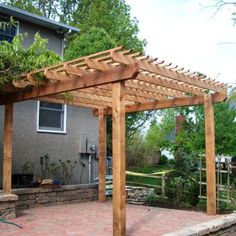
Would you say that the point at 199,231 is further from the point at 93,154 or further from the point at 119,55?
the point at 93,154

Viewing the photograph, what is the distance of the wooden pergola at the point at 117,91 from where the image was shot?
5090mm

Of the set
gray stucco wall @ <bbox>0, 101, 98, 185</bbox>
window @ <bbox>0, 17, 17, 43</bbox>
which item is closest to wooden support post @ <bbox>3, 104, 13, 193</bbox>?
gray stucco wall @ <bbox>0, 101, 98, 185</bbox>

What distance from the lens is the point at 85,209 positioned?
8180mm

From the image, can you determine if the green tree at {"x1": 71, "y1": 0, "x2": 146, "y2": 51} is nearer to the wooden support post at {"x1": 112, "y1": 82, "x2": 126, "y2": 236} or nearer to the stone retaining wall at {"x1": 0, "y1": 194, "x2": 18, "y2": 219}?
the stone retaining wall at {"x1": 0, "y1": 194, "x2": 18, "y2": 219}

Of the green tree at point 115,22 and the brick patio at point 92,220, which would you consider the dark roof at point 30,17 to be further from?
the green tree at point 115,22

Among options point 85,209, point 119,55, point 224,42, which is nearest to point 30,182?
point 85,209

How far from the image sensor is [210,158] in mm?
7641

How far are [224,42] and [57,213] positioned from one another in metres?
9.23

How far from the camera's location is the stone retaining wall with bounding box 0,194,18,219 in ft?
21.6

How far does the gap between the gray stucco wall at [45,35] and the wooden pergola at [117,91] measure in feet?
10.1

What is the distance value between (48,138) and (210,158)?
516 cm

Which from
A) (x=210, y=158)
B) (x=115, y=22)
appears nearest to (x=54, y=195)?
(x=210, y=158)

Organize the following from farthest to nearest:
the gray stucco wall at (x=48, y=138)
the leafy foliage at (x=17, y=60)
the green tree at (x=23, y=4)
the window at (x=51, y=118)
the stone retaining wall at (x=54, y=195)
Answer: the green tree at (x=23, y=4) < the window at (x=51, y=118) < the gray stucco wall at (x=48, y=138) < the stone retaining wall at (x=54, y=195) < the leafy foliage at (x=17, y=60)

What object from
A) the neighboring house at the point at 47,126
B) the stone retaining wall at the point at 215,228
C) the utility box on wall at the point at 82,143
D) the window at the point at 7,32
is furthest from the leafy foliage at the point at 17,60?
the utility box on wall at the point at 82,143
